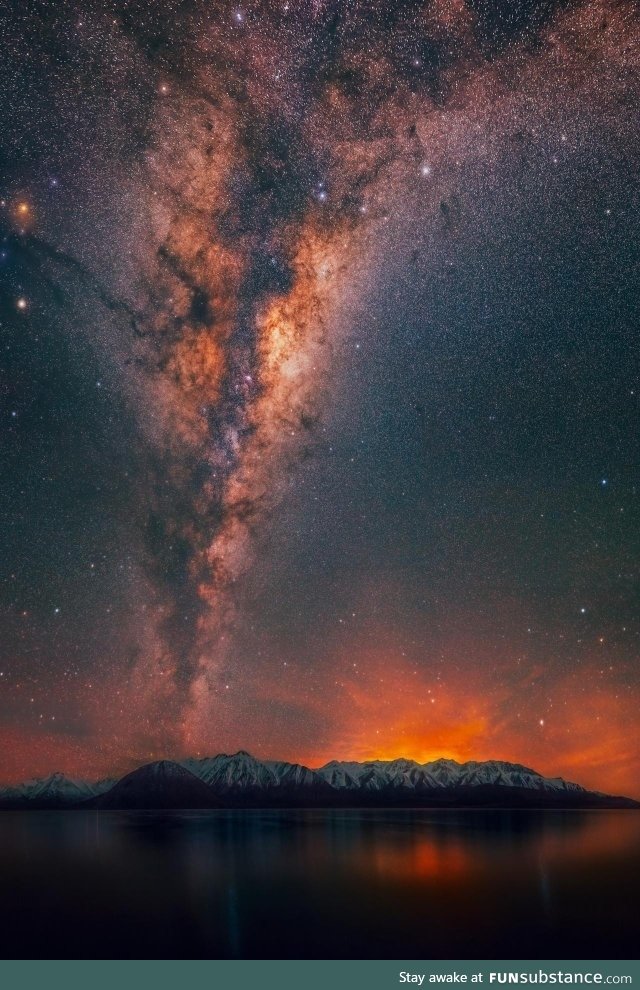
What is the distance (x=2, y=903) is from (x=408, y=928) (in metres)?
21.0

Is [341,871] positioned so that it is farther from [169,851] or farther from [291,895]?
[169,851]

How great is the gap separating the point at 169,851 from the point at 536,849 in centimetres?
3905

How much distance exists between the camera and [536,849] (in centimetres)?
6562

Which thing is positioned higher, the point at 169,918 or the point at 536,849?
the point at 169,918

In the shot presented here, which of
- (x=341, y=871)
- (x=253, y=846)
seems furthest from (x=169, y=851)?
(x=341, y=871)

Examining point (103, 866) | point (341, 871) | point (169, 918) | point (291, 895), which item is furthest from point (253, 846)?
point (169, 918)

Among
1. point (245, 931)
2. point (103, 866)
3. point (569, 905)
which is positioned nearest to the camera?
point (245, 931)

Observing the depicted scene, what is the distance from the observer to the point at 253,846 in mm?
69375
